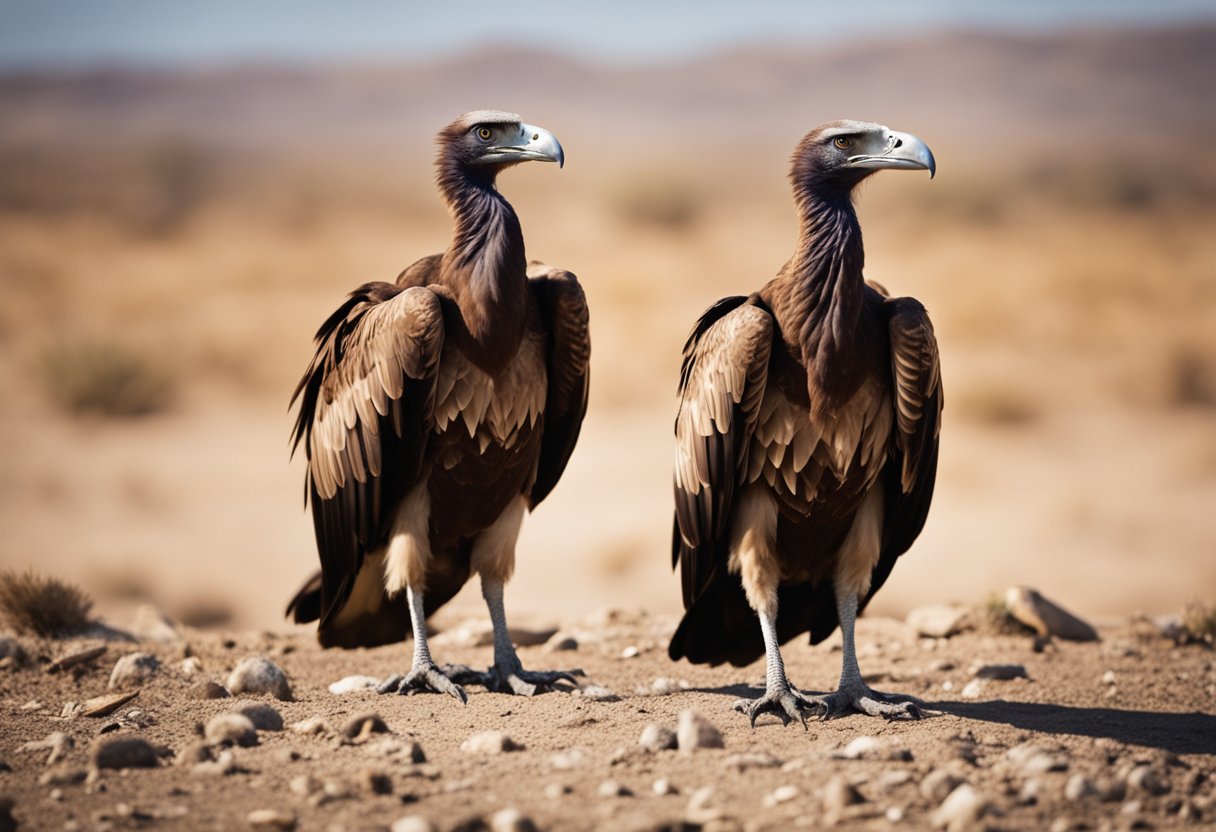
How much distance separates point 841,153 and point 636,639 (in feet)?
13.4

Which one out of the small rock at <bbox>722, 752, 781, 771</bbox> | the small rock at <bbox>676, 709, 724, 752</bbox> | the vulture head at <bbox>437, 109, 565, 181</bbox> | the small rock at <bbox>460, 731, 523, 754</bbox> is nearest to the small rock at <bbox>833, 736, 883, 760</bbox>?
the small rock at <bbox>722, 752, 781, 771</bbox>

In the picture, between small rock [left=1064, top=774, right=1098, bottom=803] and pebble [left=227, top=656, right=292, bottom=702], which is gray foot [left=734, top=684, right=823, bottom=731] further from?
pebble [left=227, top=656, right=292, bottom=702]

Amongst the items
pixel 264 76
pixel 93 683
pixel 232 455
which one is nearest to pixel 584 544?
pixel 232 455

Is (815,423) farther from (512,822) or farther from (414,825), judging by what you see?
(414,825)

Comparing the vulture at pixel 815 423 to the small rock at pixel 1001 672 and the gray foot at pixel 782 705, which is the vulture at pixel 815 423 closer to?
the gray foot at pixel 782 705

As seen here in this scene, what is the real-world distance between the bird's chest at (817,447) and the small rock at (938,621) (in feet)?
10.1

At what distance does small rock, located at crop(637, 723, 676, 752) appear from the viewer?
6.17 m

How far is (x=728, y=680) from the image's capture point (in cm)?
896

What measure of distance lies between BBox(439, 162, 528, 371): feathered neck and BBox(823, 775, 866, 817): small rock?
329 cm

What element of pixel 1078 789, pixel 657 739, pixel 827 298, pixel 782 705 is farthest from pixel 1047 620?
pixel 657 739

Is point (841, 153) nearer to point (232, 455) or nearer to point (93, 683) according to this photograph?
point (93, 683)

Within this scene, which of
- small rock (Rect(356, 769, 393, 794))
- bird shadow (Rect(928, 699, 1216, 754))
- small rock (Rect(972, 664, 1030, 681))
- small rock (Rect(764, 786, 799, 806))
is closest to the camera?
small rock (Rect(764, 786, 799, 806))

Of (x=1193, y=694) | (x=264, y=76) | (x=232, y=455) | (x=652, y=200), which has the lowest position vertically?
(x=1193, y=694)

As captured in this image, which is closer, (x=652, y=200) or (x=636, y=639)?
(x=636, y=639)
